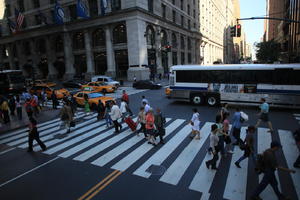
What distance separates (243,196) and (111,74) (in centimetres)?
3891

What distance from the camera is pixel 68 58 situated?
4809cm

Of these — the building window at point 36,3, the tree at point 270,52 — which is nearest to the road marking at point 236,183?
the tree at point 270,52

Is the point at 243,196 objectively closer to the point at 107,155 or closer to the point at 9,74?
the point at 107,155

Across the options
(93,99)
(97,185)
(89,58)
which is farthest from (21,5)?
(97,185)

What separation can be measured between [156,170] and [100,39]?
4175 centimetres

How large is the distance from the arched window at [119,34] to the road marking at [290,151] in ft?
117

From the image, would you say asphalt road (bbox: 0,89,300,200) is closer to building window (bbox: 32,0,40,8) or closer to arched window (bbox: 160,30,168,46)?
arched window (bbox: 160,30,168,46)

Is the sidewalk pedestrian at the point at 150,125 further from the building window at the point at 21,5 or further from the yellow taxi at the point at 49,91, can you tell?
the building window at the point at 21,5

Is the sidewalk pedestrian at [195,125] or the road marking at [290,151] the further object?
the sidewalk pedestrian at [195,125]

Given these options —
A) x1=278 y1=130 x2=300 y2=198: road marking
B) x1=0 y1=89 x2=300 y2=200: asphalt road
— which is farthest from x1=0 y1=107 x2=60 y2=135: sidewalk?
x1=278 y1=130 x2=300 y2=198: road marking

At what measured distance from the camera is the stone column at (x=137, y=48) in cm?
3828

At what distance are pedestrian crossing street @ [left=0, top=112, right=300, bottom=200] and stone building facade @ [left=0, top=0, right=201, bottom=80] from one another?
94.4 ft

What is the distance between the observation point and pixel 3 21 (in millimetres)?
60656

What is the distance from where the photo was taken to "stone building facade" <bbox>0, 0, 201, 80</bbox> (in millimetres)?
39466
